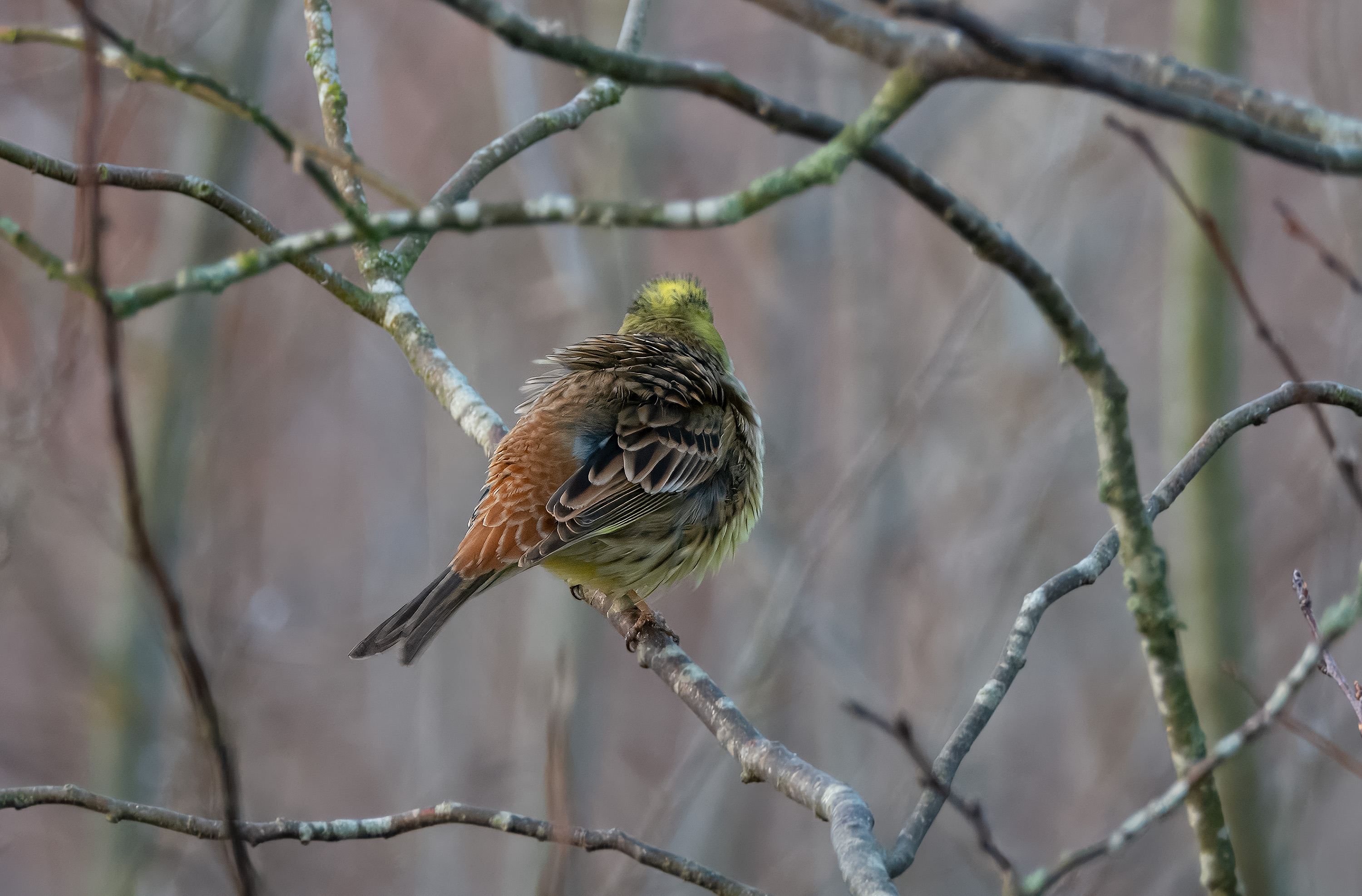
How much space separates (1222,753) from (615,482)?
2.92m

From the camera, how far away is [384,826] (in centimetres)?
254

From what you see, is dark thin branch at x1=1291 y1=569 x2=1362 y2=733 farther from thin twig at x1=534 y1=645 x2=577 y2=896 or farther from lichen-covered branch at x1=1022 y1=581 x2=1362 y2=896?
thin twig at x1=534 y1=645 x2=577 y2=896

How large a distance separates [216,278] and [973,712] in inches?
67.7

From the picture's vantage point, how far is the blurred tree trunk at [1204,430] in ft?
20.2

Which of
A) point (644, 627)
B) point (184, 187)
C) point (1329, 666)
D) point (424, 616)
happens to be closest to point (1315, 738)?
point (1329, 666)

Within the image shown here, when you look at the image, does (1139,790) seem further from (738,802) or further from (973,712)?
(973,712)

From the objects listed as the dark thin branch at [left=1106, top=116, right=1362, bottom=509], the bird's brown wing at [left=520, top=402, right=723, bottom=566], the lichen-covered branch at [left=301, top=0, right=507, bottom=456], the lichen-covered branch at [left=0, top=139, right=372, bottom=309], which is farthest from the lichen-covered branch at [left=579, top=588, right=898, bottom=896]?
the lichen-covered branch at [left=0, top=139, right=372, bottom=309]

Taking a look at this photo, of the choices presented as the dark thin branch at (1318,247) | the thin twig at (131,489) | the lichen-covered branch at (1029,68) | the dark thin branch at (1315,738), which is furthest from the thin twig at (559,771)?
the dark thin branch at (1318,247)

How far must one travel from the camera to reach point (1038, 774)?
1209 centimetres

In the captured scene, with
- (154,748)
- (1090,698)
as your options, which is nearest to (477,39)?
(154,748)

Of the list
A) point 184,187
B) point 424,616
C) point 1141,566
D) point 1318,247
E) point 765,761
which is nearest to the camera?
point 1141,566

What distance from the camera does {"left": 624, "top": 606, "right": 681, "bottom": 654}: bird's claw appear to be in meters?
4.16

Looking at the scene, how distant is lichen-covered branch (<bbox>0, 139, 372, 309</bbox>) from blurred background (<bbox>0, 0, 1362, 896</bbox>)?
198 centimetres

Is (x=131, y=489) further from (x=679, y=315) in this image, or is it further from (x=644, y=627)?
(x=679, y=315)
